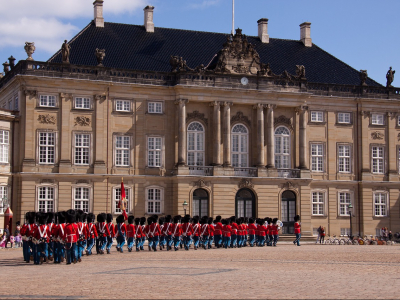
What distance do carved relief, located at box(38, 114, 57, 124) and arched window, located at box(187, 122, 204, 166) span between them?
9465 mm

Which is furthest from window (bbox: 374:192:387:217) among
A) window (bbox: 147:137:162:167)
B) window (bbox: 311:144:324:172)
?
window (bbox: 147:137:162:167)

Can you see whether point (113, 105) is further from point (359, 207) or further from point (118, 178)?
point (359, 207)

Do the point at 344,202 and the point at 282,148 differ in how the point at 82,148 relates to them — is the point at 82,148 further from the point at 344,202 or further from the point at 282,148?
the point at 344,202

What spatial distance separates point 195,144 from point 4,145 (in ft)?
42.8

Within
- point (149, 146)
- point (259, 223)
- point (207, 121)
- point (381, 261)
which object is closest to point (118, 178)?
point (149, 146)

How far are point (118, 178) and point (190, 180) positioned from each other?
4899 millimetres

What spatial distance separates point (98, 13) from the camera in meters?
53.2

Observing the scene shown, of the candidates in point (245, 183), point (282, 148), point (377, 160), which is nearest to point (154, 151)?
point (245, 183)

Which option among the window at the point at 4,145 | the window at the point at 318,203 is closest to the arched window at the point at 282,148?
the window at the point at 318,203

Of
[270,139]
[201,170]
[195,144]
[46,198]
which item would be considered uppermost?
[270,139]

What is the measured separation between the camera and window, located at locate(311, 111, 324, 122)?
53781 millimetres

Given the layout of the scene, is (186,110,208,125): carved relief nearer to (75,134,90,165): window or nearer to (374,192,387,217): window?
(75,134,90,165): window

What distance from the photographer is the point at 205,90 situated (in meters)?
50.2

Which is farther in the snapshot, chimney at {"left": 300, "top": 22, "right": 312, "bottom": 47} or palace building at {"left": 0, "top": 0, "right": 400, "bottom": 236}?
chimney at {"left": 300, "top": 22, "right": 312, "bottom": 47}
